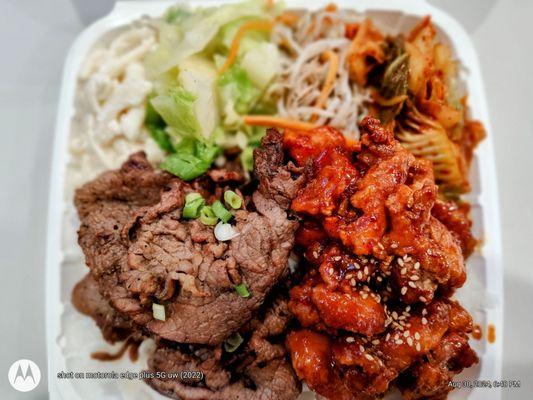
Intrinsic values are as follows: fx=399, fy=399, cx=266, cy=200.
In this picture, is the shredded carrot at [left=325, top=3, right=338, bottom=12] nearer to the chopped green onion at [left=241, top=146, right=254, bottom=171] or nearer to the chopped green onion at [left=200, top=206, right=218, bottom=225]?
the chopped green onion at [left=241, top=146, right=254, bottom=171]

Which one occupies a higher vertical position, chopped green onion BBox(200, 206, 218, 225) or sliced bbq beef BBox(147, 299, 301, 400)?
chopped green onion BBox(200, 206, 218, 225)

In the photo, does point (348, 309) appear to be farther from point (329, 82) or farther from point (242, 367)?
point (329, 82)

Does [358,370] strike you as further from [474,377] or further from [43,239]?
[43,239]

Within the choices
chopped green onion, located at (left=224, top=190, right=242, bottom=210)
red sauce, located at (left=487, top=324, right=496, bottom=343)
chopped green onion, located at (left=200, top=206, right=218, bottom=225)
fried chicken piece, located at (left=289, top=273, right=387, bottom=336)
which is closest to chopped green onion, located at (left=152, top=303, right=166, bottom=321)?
chopped green onion, located at (left=200, top=206, right=218, bottom=225)

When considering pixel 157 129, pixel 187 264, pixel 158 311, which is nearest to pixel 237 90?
pixel 157 129

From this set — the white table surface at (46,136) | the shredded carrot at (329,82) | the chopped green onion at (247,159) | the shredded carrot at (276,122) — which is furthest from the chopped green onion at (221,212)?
the white table surface at (46,136)
